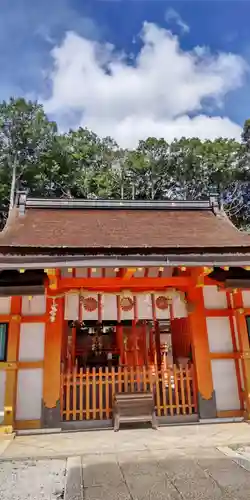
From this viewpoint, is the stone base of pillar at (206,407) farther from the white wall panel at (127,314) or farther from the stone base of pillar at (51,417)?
the stone base of pillar at (51,417)

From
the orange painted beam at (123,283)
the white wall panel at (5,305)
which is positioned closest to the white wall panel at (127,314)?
the orange painted beam at (123,283)

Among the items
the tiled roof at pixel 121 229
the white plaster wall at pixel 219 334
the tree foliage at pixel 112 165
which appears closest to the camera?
the tiled roof at pixel 121 229

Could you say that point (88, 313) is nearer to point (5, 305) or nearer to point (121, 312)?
point (121, 312)

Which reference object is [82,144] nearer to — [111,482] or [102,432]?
[102,432]

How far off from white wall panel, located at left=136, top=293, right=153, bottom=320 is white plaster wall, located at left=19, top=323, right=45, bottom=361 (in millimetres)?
1834

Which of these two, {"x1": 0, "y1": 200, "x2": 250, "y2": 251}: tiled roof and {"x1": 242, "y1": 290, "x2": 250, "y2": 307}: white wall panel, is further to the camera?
{"x1": 242, "y1": 290, "x2": 250, "y2": 307}: white wall panel

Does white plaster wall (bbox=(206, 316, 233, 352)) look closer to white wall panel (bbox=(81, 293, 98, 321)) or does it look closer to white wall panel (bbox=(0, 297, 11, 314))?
white wall panel (bbox=(81, 293, 98, 321))

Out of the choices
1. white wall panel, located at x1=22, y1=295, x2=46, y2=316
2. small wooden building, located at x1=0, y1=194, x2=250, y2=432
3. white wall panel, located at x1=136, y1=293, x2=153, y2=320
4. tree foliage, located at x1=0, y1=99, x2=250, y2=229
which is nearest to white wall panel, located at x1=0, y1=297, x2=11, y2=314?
small wooden building, located at x1=0, y1=194, x2=250, y2=432

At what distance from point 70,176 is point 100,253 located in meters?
19.5

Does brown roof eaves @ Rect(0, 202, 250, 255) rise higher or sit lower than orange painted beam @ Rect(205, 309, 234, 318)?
higher

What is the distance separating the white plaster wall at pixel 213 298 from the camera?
21.3 feet

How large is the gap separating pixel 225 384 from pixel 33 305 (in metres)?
3.86

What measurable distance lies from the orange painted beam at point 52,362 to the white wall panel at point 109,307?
2.72ft

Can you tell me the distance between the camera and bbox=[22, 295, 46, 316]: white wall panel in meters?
6.08
